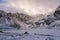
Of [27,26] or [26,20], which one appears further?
[26,20]

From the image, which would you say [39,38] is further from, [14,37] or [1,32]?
[1,32]

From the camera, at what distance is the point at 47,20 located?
25.2 ft

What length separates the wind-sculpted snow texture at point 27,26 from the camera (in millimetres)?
7359

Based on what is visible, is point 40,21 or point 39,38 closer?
point 39,38

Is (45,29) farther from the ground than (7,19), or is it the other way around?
(7,19)

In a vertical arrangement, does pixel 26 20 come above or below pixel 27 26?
above

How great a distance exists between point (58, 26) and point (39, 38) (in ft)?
3.89

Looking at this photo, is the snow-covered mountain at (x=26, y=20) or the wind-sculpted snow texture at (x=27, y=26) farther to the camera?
the snow-covered mountain at (x=26, y=20)

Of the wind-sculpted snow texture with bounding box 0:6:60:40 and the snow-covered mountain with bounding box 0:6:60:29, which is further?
the snow-covered mountain with bounding box 0:6:60:29

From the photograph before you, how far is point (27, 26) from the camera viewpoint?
777 cm

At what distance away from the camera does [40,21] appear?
25.3 ft

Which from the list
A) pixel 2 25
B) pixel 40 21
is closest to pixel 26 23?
pixel 40 21

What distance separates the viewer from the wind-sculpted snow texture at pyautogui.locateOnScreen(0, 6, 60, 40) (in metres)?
7.36

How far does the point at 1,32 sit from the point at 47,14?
7.91ft
